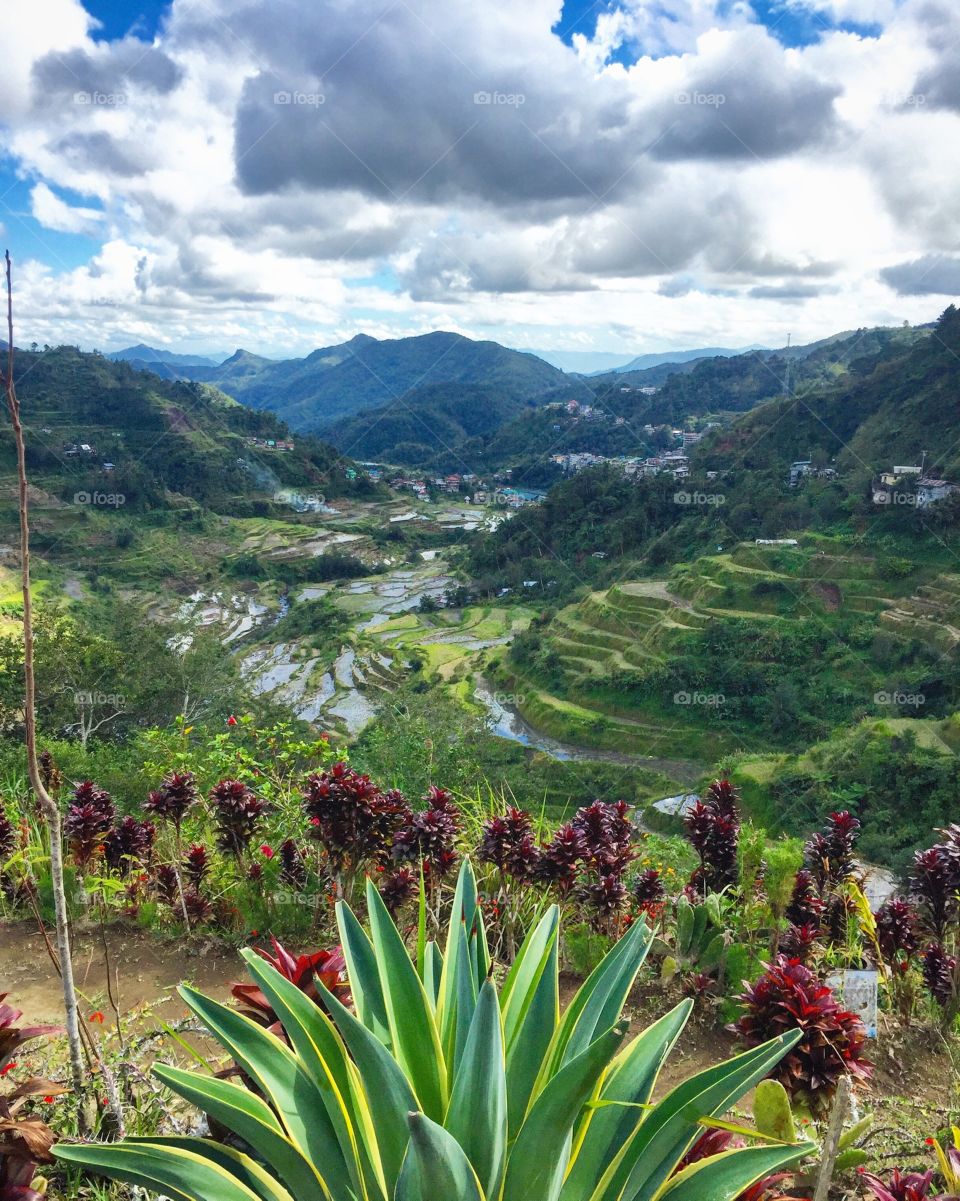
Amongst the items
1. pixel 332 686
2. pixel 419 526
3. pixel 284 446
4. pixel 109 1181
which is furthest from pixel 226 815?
pixel 284 446

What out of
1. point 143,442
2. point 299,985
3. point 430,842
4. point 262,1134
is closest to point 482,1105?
point 262,1134

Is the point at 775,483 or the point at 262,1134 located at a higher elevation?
the point at 775,483

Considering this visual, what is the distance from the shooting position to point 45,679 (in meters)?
13.6

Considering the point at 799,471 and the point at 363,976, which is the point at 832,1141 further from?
the point at 799,471

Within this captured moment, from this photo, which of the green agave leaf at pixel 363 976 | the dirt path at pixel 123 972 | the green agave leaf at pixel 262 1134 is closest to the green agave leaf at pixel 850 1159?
the green agave leaf at pixel 363 976

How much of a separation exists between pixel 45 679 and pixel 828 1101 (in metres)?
14.2

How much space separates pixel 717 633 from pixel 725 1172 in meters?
29.4

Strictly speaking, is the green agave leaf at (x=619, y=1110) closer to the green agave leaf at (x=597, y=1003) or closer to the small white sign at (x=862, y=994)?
the green agave leaf at (x=597, y=1003)

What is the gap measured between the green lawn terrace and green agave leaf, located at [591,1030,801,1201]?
2620 cm

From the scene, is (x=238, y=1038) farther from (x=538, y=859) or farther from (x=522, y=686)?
(x=522, y=686)

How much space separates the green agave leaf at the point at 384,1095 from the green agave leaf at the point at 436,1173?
0.18 meters

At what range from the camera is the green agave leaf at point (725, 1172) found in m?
1.20

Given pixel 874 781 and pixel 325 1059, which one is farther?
pixel 874 781

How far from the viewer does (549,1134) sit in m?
1.14
